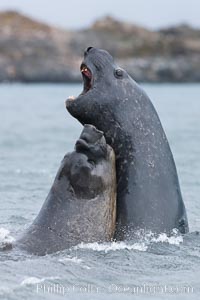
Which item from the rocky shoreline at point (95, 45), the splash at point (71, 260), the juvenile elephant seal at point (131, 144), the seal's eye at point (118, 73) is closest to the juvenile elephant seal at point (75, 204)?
the splash at point (71, 260)

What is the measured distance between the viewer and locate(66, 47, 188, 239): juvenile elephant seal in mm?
11180

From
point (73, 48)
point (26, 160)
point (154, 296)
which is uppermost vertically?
point (73, 48)

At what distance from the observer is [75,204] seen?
10.8 meters

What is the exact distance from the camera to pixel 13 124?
1510 inches

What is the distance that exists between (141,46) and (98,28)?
1534 cm

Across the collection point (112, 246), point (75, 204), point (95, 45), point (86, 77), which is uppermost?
point (95, 45)

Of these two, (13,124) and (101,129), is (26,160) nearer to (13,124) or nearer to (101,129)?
(101,129)

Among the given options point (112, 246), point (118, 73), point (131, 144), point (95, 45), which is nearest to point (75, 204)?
point (112, 246)

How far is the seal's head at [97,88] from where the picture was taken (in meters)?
11.2

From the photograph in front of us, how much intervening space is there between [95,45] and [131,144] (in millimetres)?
126826

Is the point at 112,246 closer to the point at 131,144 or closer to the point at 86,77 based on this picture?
the point at 131,144

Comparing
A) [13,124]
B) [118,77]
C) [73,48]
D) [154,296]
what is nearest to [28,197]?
[118,77]

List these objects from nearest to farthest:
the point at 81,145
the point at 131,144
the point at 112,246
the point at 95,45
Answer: the point at 81,145
the point at 112,246
the point at 131,144
the point at 95,45

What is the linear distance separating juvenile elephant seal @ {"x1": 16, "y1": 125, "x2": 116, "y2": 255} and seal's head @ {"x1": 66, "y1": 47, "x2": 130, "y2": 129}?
0.47m
